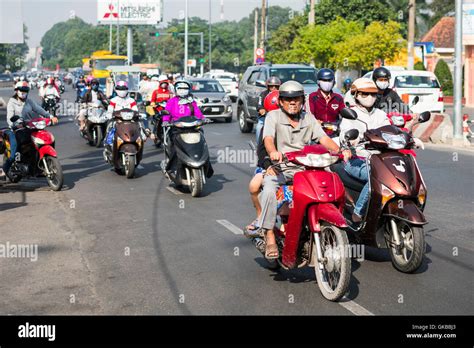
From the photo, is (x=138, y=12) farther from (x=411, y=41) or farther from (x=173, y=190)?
(x=173, y=190)

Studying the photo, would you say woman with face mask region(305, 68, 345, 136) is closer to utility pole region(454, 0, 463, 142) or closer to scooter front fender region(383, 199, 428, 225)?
scooter front fender region(383, 199, 428, 225)

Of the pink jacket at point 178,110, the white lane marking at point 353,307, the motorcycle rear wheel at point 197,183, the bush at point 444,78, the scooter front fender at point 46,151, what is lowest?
the white lane marking at point 353,307

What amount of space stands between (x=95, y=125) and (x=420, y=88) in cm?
1279

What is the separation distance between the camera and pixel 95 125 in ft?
70.1

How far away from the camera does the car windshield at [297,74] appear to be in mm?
23439

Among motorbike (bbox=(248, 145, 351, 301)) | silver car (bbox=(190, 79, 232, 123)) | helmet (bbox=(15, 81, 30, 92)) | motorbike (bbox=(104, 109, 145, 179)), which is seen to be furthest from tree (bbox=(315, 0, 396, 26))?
motorbike (bbox=(248, 145, 351, 301))

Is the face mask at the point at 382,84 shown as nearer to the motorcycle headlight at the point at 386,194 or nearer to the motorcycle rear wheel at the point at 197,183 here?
the motorcycle headlight at the point at 386,194

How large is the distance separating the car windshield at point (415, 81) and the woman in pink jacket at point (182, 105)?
16.1m

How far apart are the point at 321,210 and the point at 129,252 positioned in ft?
9.41

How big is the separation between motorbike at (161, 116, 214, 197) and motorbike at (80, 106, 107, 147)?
786cm

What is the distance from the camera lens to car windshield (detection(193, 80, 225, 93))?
31672 mm

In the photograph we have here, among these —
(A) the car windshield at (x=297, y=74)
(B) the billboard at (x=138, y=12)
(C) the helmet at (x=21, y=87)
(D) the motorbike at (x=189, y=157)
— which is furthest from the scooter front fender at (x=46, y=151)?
(B) the billboard at (x=138, y=12)

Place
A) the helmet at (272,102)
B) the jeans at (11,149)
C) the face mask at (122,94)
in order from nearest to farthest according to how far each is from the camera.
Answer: the helmet at (272,102) → the jeans at (11,149) → the face mask at (122,94)

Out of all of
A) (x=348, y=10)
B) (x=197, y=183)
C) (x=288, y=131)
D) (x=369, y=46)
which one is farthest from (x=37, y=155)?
(x=348, y=10)
